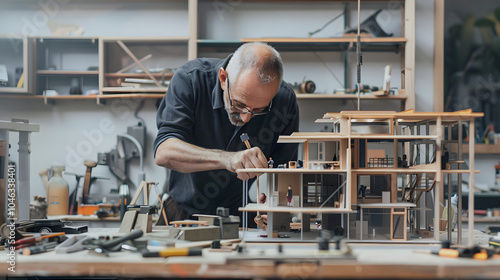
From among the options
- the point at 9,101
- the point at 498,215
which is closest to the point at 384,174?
the point at 498,215

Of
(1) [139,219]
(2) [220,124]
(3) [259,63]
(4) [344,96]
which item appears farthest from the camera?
(4) [344,96]

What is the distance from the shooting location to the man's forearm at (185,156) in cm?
236

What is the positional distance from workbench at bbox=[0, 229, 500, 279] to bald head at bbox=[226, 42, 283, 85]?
936mm

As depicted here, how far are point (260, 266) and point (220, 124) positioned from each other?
1.57 meters

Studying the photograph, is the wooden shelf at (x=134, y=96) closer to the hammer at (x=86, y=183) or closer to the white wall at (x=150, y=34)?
the white wall at (x=150, y=34)

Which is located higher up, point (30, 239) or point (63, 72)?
point (63, 72)

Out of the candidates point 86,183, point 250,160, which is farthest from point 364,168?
point 86,183

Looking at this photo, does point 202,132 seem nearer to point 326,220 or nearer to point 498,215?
point 326,220

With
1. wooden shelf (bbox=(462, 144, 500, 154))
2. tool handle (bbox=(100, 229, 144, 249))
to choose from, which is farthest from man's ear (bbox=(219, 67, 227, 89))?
wooden shelf (bbox=(462, 144, 500, 154))

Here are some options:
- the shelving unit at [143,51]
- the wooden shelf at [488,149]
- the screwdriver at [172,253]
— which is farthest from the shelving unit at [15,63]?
the wooden shelf at [488,149]

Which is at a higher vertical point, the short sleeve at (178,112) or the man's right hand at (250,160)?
the short sleeve at (178,112)

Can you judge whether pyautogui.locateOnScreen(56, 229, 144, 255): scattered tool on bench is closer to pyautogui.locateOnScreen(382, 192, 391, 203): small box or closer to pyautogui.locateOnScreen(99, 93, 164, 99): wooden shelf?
pyautogui.locateOnScreen(382, 192, 391, 203): small box

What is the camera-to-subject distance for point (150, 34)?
471cm

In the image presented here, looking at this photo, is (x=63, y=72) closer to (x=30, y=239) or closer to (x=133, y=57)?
(x=133, y=57)
